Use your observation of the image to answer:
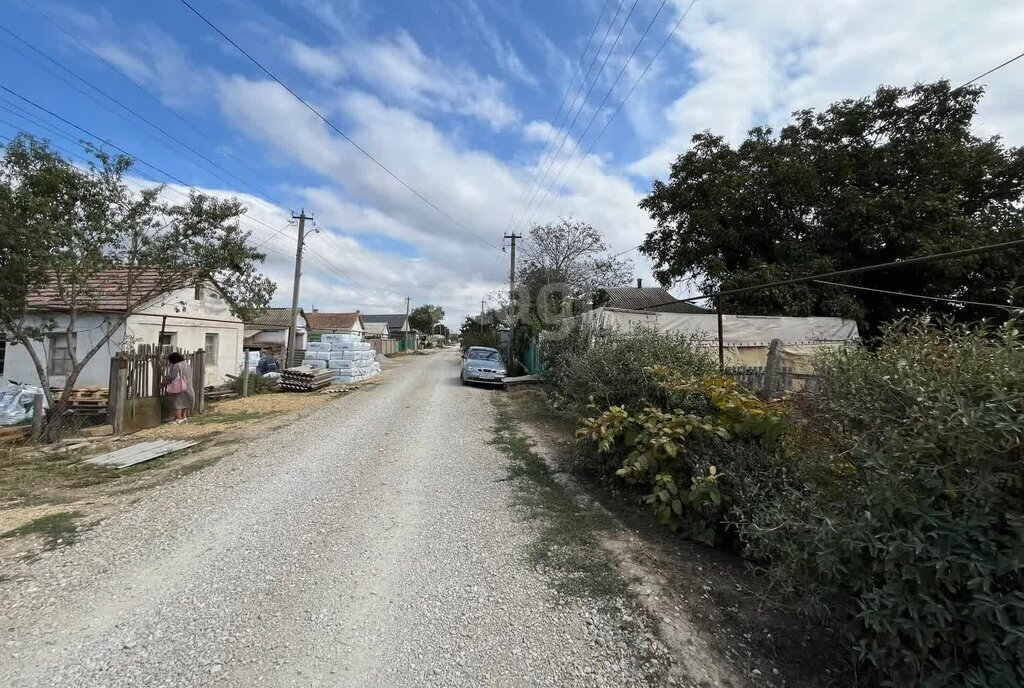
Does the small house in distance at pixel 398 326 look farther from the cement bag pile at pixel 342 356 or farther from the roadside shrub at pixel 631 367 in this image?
the roadside shrub at pixel 631 367

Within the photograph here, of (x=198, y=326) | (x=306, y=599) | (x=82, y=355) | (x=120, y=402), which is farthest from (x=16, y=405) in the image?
(x=306, y=599)

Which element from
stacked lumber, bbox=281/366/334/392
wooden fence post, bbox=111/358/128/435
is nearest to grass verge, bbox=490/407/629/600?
wooden fence post, bbox=111/358/128/435

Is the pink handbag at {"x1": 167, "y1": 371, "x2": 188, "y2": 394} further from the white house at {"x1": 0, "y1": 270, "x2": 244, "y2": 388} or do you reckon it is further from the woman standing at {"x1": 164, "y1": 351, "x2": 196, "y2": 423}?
the white house at {"x1": 0, "y1": 270, "x2": 244, "y2": 388}

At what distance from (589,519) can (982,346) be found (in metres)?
3.17

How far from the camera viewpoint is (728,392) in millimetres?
4332

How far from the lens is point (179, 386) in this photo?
10.5 m

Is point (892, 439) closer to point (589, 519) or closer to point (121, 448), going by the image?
point (589, 519)

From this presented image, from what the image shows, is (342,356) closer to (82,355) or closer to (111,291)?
(82,355)

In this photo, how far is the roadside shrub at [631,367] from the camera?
548 cm

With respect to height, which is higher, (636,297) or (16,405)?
(636,297)

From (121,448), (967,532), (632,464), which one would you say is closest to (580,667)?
(967,532)

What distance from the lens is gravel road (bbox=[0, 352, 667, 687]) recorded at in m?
2.41

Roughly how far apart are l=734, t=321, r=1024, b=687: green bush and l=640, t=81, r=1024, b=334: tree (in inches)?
650

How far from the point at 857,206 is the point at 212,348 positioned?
964 inches
